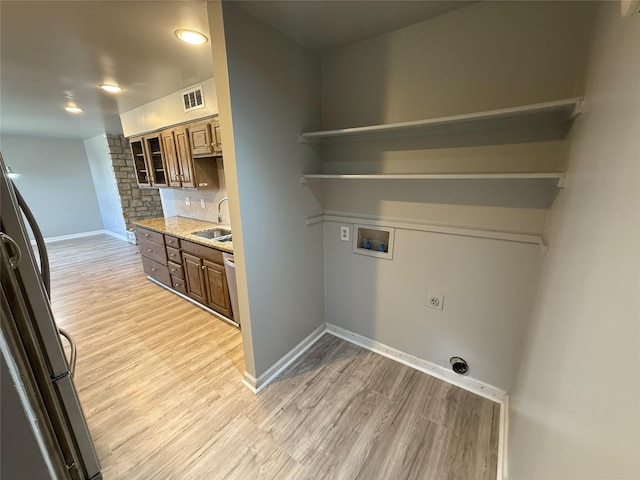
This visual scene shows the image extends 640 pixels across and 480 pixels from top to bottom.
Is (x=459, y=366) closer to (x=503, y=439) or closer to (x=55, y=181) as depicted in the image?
(x=503, y=439)

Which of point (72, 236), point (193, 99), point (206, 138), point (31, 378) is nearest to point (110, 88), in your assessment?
point (193, 99)

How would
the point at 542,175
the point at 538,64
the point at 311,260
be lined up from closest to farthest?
the point at 542,175 < the point at 538,64 < the point at 311,260

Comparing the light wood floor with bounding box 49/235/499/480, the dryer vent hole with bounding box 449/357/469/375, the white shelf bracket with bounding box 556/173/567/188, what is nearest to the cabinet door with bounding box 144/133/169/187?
the light wood floor with bounding box 49/235/499/480

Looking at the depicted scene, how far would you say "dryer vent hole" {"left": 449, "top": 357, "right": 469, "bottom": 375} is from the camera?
1.85 meters

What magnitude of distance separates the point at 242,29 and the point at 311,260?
63.4 inches

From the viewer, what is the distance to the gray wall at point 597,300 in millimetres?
481

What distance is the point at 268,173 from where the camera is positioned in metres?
1.71

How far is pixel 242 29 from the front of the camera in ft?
4.70

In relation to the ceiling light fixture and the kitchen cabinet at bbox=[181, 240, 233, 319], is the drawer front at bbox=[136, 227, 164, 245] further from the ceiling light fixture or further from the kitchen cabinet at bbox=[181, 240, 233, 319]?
the ceiling light fixture

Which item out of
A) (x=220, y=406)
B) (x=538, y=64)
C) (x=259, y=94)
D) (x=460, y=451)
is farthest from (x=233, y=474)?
(x=538, y=64)

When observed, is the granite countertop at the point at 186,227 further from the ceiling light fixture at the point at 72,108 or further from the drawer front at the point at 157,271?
the ceiling light fixture at the point at 72,108

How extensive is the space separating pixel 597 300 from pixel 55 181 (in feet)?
29.0

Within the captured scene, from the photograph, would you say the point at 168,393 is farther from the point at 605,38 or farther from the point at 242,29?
the point at 605,38

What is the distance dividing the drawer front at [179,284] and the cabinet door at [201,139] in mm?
1531
